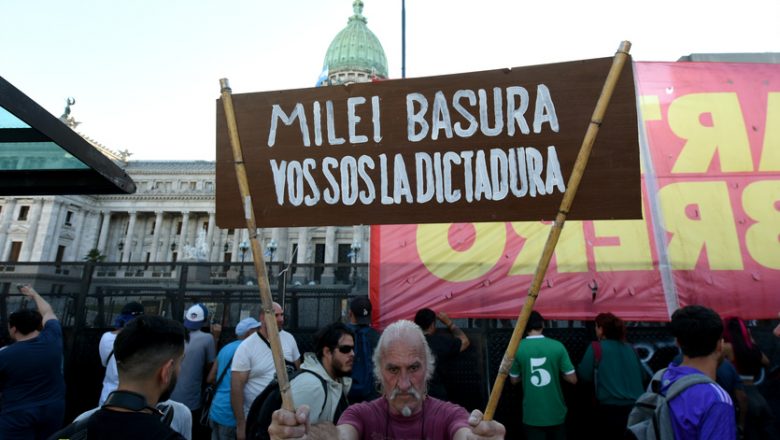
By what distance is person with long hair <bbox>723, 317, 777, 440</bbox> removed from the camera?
3.00m

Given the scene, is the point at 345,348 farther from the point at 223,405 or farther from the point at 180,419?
the point at 223,405

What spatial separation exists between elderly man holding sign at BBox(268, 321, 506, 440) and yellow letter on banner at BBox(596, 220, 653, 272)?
12.5ft

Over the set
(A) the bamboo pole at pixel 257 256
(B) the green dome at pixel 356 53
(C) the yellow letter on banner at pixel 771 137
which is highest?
(B) the green dome at pixel 356 53

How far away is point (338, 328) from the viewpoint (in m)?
3.30

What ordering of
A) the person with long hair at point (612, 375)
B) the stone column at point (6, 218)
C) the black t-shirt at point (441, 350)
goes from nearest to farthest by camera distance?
1. the person with long hair at point (612, 375)
2. the black t-shirt at point (441, 350)
3. the stone column at point (6, 218)

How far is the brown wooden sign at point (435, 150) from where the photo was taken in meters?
2.37

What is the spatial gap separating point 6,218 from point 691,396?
79.1 m

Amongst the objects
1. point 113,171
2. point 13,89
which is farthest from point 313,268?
point 13,89

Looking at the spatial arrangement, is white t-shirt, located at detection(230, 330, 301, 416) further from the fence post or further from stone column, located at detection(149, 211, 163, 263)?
stone column, located at detection(149, 211, 163, 263)

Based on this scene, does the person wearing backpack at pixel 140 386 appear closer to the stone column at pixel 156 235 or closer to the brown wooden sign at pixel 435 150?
the brown wooden sign at pixel 435 150

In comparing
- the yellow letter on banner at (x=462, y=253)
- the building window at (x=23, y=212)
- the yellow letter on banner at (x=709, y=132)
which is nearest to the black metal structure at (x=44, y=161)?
the yellow letter on banner at (x=462, y=253)

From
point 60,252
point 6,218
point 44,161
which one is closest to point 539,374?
point 44,161

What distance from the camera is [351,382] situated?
11.7 feet

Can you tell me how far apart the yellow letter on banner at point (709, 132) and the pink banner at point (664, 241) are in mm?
12
